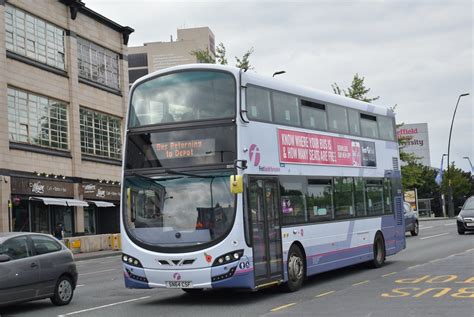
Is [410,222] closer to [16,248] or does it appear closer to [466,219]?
[466,219]

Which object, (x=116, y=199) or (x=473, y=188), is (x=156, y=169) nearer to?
(x=116, y=199)

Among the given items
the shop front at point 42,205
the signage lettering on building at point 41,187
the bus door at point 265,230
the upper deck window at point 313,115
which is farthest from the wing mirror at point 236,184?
the signage lettering on building at point 41,187

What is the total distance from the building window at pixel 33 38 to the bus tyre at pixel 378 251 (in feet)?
77.6

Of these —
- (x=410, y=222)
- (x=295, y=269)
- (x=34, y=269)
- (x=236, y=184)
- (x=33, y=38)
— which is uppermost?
(x=33, y=38)

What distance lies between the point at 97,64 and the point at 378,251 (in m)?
30.1

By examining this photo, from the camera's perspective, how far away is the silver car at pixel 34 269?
11562 millimetres

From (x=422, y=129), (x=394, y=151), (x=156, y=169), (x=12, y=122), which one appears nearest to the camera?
(x=156, y=169)

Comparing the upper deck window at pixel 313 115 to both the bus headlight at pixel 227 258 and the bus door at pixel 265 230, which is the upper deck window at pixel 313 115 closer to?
the bus door at pixel 265 230

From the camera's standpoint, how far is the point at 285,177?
44.6ft

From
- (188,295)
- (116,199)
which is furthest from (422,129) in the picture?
(188,295)

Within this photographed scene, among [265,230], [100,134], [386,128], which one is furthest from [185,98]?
[100,134]

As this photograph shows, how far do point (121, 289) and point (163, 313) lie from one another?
4477 mm

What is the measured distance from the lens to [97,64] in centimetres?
4394

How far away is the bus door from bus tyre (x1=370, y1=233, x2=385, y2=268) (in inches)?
220
